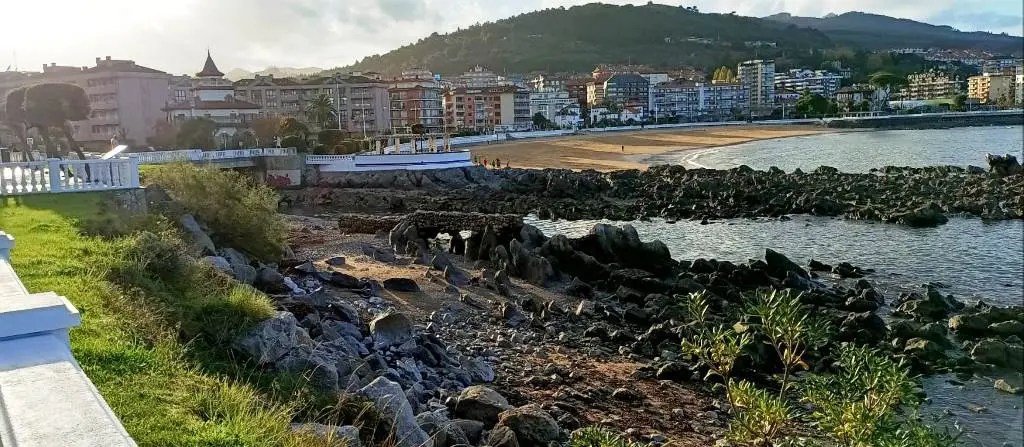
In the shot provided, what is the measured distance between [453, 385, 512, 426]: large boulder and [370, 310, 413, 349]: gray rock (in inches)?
104

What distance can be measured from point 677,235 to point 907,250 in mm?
8182

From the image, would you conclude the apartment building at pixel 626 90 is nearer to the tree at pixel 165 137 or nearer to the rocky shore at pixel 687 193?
the rocky shore at pixel 687 193

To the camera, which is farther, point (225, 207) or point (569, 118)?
point (569, 118)

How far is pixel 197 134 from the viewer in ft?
183

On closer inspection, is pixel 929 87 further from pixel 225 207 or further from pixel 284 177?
pixel 225 207

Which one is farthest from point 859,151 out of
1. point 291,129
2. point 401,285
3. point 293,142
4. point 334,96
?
point 401,285

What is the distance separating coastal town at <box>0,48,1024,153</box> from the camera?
6950 centimetres

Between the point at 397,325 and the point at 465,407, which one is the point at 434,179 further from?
the point at 465,407

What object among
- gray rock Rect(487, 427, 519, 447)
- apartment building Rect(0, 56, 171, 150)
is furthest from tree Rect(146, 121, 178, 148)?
gray rock Rect(487, 427, 519, 447)

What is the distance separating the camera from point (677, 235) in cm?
3206

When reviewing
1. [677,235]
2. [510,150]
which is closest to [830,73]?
[510,150]

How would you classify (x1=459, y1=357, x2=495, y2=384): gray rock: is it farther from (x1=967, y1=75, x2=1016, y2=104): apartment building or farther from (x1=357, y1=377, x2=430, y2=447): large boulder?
(x1=967, y1=75, x2=1016, y2=104): apartment building

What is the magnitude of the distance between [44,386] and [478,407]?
661 centimetres

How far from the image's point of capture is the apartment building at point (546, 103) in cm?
13445
